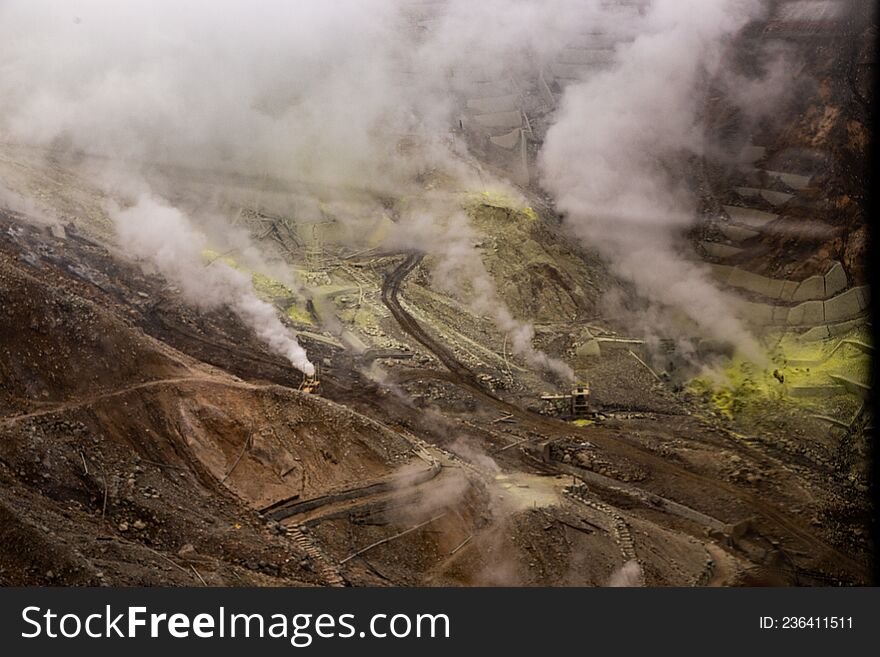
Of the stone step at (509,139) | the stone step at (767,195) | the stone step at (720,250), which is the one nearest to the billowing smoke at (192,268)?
the stone step at (509,139)

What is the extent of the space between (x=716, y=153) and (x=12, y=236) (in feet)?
31.0

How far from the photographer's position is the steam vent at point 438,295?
8.65m

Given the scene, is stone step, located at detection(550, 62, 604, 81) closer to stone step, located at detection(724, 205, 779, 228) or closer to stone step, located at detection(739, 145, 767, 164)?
stone step, located at detection(739, 145, 767, 164)

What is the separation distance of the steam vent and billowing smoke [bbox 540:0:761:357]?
0.04 m

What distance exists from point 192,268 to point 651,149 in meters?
Result: 6.83

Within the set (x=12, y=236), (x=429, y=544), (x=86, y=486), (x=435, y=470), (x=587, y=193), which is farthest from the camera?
(x=587, y=193)

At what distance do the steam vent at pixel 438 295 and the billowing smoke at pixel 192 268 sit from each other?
5 cm

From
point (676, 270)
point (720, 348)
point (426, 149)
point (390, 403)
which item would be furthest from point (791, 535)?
point (426, 149)

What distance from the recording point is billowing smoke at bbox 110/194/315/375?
429 inches

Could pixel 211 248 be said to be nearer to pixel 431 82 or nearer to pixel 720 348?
pixel 431 82

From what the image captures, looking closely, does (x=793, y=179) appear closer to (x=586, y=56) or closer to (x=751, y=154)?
(x=751, y=154)

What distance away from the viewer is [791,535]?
32.5 ft

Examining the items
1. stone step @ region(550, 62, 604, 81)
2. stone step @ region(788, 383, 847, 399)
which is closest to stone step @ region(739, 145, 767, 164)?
stone step @ region(550, 62, 604, 81)

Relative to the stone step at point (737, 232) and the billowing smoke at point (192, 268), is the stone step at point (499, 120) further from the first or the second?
the billowing smoke at point (192, 268)
